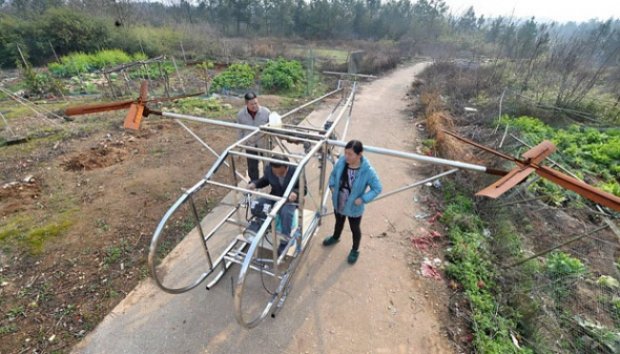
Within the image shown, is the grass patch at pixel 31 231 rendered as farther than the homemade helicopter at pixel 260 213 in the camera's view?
Yes

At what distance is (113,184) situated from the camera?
5246 mm

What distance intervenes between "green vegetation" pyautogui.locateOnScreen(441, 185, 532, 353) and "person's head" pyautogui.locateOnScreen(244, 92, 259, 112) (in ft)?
12.4

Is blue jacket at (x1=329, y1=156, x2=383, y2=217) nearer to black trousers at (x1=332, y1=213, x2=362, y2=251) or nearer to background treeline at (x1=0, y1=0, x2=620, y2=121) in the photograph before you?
black trousers at (x1=332, y1=213, x2=362, y2=251)

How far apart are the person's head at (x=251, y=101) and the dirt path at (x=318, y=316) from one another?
2393mm

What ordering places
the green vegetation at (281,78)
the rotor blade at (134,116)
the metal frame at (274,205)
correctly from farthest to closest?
the green vegetation at (281,78), the rotor blade at (134,116), the metal frame at (274,205)

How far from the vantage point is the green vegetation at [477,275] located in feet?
9.54

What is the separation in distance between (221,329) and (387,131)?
7.45 metres

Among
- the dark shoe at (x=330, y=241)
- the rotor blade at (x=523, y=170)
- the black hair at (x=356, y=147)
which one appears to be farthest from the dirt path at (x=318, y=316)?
the rotor blade at (x=523, y=170)

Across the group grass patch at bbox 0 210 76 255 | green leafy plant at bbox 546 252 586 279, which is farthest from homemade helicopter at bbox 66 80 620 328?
green leafy plant at bbox 546 252 586 279

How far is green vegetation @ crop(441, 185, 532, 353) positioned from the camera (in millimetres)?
2908

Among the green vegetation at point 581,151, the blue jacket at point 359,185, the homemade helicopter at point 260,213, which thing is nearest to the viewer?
the homemade helicopter at point 260,213

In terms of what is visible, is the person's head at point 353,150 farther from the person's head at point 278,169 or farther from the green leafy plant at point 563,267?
the green leafy plant at point 563,267

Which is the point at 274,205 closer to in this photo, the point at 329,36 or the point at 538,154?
the point at 538,154

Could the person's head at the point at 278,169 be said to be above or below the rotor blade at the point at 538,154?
below
